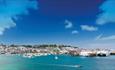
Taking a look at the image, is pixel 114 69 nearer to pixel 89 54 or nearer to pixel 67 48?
pixel 89 54

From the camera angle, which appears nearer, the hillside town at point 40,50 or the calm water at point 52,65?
the calm water at point 52,65

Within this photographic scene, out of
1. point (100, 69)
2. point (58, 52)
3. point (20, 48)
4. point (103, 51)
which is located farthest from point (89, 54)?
point (100, 69)

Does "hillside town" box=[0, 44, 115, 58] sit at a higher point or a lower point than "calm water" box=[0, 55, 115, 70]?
higher

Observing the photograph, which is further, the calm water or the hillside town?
the hillside town

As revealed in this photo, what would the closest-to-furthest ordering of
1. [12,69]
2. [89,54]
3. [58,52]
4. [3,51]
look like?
[12,69] → [89,54] → [3,51] → [58,52]

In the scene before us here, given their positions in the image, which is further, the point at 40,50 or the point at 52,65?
the point at 40,50

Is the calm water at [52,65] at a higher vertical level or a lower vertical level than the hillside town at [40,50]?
lower

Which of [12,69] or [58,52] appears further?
Answer: [58,52]

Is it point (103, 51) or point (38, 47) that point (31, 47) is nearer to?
point (38, 47)

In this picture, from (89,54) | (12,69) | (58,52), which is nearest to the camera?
(12,69)

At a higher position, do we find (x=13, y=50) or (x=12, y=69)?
(x=13, y=50)
